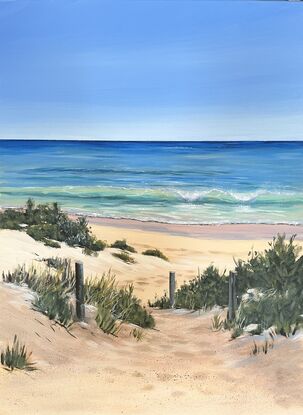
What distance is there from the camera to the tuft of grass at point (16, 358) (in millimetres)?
1777

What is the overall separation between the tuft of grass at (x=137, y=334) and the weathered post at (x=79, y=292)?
0.16 meters

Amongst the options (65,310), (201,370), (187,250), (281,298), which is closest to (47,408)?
(65,310)

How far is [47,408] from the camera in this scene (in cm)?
178

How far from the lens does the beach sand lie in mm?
1800

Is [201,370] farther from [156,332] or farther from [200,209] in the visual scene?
[200,209]

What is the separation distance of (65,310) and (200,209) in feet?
1.64

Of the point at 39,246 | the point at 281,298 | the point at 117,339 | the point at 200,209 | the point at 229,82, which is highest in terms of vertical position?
the point at 229,82

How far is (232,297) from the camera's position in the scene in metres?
1.95

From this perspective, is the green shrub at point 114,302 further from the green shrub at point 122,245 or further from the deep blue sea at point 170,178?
the deep blue sea at point 170,178

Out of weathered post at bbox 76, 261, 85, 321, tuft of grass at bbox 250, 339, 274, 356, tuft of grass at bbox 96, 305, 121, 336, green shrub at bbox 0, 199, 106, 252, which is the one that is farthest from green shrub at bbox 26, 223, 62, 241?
tuft of grass at bbox 250, 339, 274, 356

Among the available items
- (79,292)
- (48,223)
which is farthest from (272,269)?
(48,223)

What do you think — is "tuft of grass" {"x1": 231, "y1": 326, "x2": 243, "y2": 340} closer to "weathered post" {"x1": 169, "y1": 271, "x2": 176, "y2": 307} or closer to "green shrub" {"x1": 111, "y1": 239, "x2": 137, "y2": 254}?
"weathered post" {"x1": 169, "y1": 271, "x2": 176, "y2": 307}

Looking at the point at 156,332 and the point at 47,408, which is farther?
the point at 156,332

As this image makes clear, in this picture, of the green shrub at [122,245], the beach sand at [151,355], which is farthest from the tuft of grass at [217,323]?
the green shrub at [122,245]
